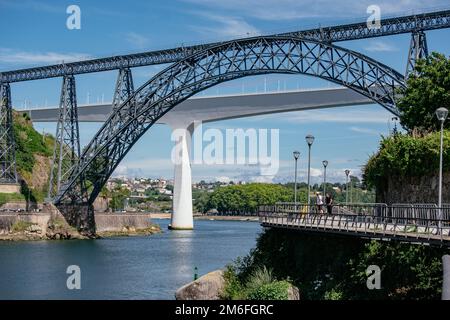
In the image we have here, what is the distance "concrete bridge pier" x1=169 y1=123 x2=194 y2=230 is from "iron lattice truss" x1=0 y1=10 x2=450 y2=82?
76.8 ft

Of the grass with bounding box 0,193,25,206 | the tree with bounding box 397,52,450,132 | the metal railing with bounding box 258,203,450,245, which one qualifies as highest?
the tree with bounding box 397,52,450,132

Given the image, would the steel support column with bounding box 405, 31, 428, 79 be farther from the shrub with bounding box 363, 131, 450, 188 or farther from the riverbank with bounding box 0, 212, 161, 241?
the riverbank with bounding box 0, 212, 161, 241

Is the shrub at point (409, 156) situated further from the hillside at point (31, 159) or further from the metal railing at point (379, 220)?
the hillside at point (31, 159)

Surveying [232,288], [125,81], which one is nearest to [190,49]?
[125,81]

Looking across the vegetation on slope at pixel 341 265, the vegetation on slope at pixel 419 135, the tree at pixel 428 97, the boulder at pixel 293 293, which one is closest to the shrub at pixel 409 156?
the vegetation on slope at pixel 419 135

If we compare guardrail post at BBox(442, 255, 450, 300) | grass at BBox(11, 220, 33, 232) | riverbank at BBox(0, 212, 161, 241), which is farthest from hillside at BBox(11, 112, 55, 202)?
guardrail post at BBox(442, 255, 450, 300)

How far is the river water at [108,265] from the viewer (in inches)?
1388

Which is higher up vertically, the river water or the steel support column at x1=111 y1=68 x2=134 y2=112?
the steel support column at x1=111 y1=68 x2=134 y2=112

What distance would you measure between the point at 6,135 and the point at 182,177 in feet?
74.0

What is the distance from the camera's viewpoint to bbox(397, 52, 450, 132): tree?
36.9 m

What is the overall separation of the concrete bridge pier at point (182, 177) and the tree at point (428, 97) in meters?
58.3

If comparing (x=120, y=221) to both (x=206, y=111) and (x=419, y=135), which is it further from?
(x=419, y=135)

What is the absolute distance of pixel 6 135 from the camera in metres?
83.2

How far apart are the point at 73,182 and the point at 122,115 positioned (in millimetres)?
8429
